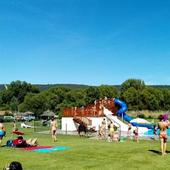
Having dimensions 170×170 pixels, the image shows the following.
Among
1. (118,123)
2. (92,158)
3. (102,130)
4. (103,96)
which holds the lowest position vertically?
(92,158)

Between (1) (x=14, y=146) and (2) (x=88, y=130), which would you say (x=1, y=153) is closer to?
(1) (x=14, y=146)

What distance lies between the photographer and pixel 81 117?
60.6 meters

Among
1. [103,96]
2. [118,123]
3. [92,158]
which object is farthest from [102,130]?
[103,96]

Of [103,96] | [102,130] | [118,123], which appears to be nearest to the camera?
[102,130]

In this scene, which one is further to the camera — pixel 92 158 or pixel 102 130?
pixel 102 130

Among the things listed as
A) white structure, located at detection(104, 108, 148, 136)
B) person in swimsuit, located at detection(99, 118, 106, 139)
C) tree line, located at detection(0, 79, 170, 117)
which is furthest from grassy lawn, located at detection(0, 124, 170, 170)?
tree line, located at detection(0, 79, 170, 117)

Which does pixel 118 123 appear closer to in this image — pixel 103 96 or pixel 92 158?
pixel 92 158

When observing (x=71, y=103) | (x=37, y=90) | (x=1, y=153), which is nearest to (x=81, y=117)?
(x=1, y=153)

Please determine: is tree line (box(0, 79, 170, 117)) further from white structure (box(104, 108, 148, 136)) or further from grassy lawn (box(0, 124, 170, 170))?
grassy lawn (box(0, 124, 170, 170))

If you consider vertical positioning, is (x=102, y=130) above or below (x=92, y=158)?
above

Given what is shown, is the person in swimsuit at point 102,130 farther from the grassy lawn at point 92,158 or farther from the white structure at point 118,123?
the white structure at point 118,123

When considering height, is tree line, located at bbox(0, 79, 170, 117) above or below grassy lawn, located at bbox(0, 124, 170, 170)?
above

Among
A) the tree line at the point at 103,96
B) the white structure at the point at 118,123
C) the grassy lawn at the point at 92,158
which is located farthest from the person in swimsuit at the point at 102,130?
the tree line at the point at 103,96

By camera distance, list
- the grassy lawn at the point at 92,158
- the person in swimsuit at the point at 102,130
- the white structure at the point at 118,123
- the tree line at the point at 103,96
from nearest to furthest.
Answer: the grassy lawn at the point at 92,158 < the person in swimsuit at the point at 102,130 < the white structure at the point at 118,123 < the tree line at the point at 103,96
